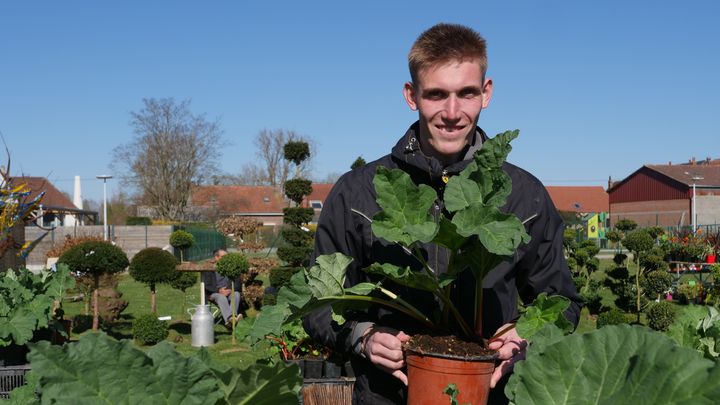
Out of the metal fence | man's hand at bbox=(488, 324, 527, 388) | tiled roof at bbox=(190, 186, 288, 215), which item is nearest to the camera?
man's hand at bbox=(488, 324, 527, 388)

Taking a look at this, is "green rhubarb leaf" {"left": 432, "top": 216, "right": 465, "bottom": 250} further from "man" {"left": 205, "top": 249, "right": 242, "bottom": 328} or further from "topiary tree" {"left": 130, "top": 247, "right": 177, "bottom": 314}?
"topiary tree" {"left": 130, "top": 247, "right": 177, "bottom": 314}

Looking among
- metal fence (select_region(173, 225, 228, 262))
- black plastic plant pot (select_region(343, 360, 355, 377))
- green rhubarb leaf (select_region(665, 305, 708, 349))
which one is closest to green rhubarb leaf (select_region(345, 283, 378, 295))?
green rhubarb leaf (select_region(665, 305, 708, 349))

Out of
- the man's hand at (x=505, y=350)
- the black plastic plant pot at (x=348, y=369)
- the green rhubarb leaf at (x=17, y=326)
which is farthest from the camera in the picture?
the black plastic plant pot at (x=348, y=369)

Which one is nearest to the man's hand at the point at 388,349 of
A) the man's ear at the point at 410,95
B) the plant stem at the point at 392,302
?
the plant stem at the point at 392,302

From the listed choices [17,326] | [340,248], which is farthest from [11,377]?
[340,248]

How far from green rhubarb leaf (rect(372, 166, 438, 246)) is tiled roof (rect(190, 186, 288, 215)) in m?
57.1

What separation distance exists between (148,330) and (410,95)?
9.99 meters

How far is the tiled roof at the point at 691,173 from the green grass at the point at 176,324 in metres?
37.8

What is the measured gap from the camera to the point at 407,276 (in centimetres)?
131

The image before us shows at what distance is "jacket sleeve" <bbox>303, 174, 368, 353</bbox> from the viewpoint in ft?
6.41

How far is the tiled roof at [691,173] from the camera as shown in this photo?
49000mm

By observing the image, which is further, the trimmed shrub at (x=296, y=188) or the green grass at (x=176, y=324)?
the trimmed shrub at (x=296, y=188)

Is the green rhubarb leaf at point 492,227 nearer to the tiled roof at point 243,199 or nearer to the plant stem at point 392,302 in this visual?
the plant stem at point 392,302

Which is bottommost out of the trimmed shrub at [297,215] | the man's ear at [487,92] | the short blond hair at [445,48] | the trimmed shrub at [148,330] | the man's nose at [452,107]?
the trimmed shrub at [148,330]
